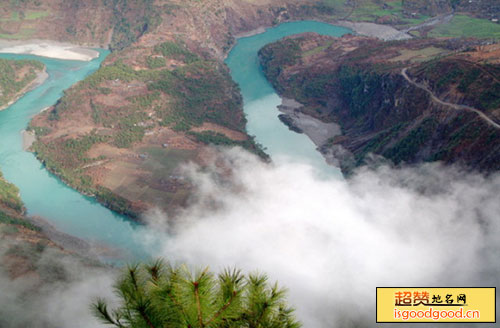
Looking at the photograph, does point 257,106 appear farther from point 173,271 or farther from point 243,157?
point 173,271

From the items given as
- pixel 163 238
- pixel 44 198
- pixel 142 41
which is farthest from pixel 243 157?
pixel 142 41

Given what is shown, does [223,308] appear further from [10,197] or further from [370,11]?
[370,11]

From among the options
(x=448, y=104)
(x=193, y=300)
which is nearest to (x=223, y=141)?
(x=448, y=104)

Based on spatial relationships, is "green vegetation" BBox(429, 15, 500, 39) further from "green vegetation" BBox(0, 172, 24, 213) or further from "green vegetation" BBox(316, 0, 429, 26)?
"green vegetation" BBox(0, 172, 24, 213)

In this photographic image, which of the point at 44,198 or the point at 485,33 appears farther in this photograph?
the point at 485,33

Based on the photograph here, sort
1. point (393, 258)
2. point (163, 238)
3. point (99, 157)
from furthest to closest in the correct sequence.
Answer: point (99, 157)
point (163, 238)
point (393, 258)
